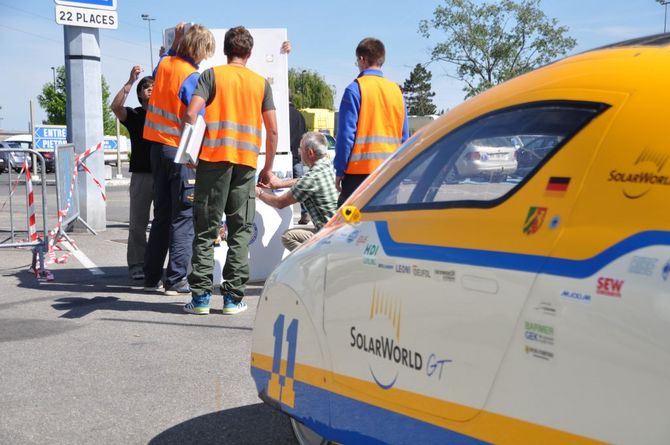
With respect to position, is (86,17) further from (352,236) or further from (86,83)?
(352,236)

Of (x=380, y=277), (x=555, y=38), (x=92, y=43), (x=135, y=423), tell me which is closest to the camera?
(x=380, y=277)

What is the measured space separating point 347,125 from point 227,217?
116cm

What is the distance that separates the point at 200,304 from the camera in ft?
20.3

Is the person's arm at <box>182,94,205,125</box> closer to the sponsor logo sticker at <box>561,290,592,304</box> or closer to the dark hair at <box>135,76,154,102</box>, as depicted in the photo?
the dark hair at <box>135,76,154,102</box>

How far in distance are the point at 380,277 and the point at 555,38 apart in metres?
43.4

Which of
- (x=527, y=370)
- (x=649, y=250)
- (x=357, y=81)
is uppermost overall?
(x=357, y=81)

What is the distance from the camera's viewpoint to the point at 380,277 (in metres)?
2.73

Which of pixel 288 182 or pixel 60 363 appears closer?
pixel 60 363

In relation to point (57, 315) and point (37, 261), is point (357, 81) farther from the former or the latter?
point (37, 261)

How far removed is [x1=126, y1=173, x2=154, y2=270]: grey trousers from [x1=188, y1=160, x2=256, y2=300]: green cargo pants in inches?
70.6

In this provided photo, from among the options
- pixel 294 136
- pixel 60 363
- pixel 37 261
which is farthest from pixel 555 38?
pixel 60 363

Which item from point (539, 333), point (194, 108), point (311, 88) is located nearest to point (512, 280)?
point (539, 333)

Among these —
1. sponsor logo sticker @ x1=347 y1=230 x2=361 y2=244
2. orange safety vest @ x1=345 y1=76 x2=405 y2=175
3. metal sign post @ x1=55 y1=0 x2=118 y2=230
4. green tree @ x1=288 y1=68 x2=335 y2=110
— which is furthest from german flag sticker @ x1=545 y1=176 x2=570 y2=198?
green tree @ x1=288 y1=68 x2=335 y2=110

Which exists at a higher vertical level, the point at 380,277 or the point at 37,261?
the point at 380,277
